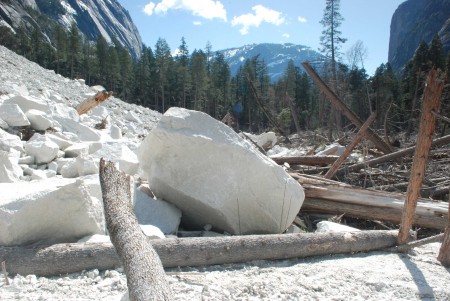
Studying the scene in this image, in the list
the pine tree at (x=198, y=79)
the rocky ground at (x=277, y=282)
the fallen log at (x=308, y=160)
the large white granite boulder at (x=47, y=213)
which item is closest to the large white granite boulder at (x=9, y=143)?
the large white granite boulder at (x=47, y=213)

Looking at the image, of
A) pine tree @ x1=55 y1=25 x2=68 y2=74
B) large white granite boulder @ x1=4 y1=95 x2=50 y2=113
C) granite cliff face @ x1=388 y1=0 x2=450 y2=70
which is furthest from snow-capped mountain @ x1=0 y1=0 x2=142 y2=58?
granite cliff face @ x1=388 y1=0 x2=450 y2=70

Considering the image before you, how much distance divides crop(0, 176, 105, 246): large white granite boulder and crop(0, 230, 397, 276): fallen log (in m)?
0.19

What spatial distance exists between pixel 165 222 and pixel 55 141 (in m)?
3.18

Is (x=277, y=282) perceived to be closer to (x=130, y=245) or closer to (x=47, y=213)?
(x=130, y=245)

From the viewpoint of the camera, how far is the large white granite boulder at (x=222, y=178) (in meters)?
4.12

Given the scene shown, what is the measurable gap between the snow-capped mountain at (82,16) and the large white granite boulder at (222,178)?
7577 cm

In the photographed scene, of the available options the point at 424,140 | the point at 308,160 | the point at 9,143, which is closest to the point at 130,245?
the point at 424,140

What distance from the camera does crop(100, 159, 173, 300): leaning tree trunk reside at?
1823 mm

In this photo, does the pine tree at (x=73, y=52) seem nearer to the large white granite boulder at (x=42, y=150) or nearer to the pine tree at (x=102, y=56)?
the pine tree at (x=102, y=56)

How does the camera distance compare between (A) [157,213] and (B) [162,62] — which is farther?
(B) [162,62]

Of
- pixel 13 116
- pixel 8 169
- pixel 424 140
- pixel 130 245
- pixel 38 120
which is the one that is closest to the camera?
pixel 130 245

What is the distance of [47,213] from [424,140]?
131 inches

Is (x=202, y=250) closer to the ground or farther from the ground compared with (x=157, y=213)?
closer to the ground

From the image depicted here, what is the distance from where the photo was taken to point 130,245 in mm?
2303
